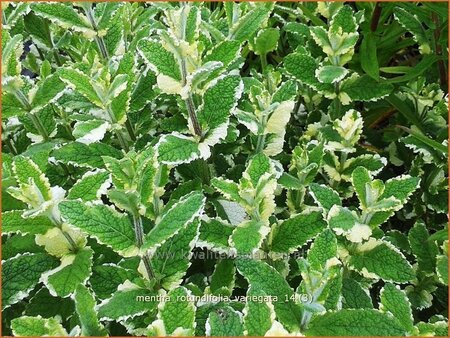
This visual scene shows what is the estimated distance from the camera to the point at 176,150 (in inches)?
39.1

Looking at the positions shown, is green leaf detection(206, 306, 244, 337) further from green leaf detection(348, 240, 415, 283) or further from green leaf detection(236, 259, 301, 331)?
green leaf detection(348, 240, 415, 283)

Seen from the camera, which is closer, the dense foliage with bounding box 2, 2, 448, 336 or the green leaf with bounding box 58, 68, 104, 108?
the dense foliage with bounding box 2, 2, 448, 336

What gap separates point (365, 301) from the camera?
0.98 metres

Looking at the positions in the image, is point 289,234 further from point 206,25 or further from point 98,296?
point 206,25

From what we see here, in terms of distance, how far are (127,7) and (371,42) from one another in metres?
0.57

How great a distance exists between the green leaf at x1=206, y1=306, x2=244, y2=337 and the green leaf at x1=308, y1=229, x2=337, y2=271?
0.14m

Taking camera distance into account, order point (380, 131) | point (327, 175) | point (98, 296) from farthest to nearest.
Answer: point (380, 131) < point (327, 175) < point (98, 296)

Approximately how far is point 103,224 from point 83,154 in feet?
0.75

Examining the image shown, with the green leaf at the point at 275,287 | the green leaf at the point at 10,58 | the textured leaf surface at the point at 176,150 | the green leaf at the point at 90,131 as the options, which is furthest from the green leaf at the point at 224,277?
the green leaf at the point at 10,58

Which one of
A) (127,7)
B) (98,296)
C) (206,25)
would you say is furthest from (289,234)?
(127,7)

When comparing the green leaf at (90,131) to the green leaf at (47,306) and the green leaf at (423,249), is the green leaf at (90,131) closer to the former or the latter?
the green leaf at (47,306)

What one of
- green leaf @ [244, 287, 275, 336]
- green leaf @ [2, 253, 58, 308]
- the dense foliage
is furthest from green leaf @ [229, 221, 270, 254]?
green leaf @ [2, 253, 58, 308]

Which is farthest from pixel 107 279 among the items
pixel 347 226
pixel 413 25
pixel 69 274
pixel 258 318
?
pixel 413 25

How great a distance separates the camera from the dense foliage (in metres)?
0.89
